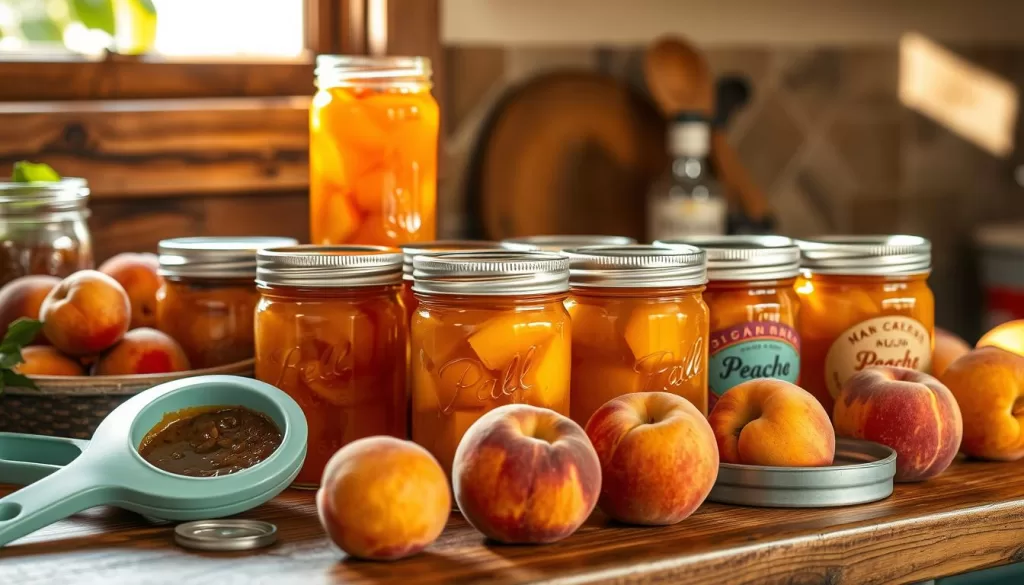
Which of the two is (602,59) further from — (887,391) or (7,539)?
(7,539)

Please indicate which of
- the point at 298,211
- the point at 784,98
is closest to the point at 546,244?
the point at 298,211

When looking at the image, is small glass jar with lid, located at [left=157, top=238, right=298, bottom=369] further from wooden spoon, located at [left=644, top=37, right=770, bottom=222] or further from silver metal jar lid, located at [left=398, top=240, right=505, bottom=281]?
wooden spoon, located at [left=644, top=37, right=770, bottom=222]

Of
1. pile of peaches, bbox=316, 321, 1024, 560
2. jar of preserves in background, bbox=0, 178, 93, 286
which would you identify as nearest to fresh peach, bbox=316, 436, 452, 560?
pile of peaches, bbox=316, 321, 1024, 560

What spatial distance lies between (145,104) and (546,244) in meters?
1.02

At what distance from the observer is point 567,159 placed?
208cm

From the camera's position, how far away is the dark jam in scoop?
80 cm

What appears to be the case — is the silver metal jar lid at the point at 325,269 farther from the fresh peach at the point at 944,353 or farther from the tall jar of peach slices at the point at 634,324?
the fresh peach at the point at 944,353

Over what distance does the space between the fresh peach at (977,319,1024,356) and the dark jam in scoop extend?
64 cm

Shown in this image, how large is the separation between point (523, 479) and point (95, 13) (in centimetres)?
139

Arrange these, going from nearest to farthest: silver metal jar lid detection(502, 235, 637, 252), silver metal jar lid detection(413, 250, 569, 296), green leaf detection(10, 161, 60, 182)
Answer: silver metal jar lid detection(413, 250, 569, 296)
silver metal jar lid detection(502, 235, 637, 252)
green leaf detection(10, 161, 60, 182)

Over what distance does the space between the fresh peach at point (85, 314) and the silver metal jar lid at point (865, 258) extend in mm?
551

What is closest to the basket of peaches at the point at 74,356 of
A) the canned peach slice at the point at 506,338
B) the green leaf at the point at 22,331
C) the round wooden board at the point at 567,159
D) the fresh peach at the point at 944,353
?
the green leaf at the point at 22,331

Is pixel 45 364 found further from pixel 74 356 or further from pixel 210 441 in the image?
pixel 210 441

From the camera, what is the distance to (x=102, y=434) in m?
0.80
